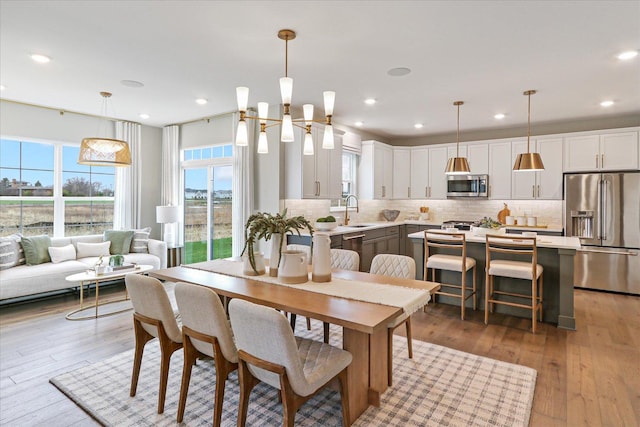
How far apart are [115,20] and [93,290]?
4.00 meters

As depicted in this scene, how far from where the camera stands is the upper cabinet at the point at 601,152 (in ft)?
17.6

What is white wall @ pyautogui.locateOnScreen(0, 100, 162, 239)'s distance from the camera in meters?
5.01

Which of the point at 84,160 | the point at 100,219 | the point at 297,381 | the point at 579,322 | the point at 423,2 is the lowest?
the point at 579,322

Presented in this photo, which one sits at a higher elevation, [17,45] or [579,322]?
[17,45]

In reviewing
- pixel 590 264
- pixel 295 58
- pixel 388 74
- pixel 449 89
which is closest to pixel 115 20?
pixel 295 58

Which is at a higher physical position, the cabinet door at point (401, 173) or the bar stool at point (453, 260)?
the cabinet door at point (401, 173)

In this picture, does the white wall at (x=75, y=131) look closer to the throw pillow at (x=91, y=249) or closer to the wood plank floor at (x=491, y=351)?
the throw pillow at (x=91, y=249)

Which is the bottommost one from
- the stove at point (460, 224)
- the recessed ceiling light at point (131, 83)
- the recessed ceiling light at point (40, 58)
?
the stove at point (460, 224)

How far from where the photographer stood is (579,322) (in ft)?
13.0

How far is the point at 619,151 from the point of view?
541cm

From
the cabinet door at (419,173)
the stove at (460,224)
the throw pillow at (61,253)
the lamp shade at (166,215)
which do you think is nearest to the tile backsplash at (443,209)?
the stove at (460,224)

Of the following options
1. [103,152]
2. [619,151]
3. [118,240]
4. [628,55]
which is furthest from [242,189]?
[619,151]

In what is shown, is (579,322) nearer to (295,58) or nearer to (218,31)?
(295,58)

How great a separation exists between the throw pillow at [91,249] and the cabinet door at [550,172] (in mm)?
7020
